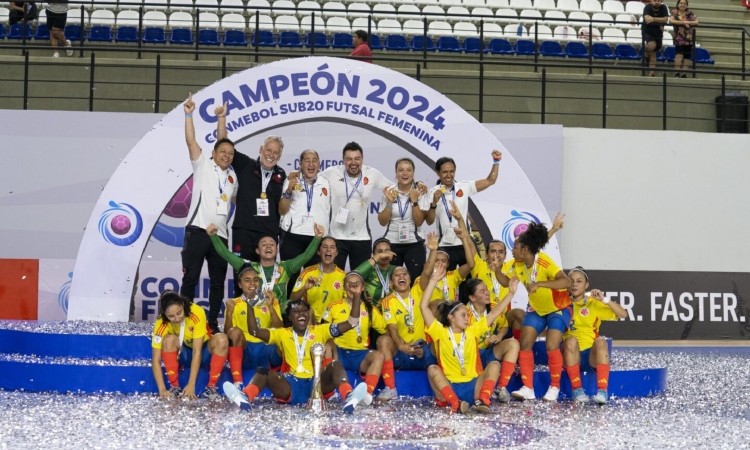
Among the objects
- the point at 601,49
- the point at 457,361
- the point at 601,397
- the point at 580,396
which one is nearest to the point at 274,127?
the point at 457,361

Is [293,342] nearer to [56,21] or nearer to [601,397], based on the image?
[601,397]

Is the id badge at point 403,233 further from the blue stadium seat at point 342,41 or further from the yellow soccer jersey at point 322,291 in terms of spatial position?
the blue stadium seat at point 342,41

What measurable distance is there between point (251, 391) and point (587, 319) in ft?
8.41

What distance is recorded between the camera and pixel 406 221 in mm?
7715

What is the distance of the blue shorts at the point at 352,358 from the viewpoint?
6.89 metres

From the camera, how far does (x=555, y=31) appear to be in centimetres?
1403

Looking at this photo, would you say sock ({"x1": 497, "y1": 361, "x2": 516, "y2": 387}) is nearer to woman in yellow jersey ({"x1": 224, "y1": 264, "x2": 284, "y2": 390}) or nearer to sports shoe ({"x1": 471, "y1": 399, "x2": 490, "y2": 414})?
sports shoe ({"x1": 471, "y1": 399, "x2": 490, "y2": 414})

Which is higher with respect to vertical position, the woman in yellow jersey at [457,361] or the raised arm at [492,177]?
the raised arm at [492,177]

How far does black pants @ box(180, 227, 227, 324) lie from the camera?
7371 mm

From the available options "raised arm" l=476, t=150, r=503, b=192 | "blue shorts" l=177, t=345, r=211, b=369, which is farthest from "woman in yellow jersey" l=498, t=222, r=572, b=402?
"blue shorts" l=177, t=345, r=211, b=369

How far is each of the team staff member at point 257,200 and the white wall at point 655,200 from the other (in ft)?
13.7

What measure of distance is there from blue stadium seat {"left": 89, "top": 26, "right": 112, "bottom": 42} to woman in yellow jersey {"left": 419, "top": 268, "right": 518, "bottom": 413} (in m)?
7.55

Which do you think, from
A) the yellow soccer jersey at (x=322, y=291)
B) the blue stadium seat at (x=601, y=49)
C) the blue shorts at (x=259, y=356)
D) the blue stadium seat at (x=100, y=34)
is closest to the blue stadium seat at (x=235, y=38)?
the blue stadium seat at (x=100, y=34)

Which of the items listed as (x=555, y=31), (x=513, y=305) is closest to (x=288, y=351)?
(x=513, y=305)
